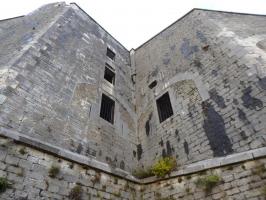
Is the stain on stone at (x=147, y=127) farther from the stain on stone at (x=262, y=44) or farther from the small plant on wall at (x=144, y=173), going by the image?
the stain on stone at (x=262, y=44)

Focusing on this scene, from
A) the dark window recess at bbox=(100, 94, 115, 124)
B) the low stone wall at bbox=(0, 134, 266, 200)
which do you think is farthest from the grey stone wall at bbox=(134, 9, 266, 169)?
the dark window recess at bbox=(100, 94, 115, 124)

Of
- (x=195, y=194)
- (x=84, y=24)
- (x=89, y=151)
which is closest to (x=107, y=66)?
(x=84, y=24)

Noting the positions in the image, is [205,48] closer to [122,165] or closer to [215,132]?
[215,132]

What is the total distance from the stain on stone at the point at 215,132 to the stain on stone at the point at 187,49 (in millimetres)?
3138

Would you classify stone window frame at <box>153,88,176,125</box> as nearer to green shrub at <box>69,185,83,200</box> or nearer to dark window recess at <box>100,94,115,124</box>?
dark window recess at <box>100,94,115,124</box>

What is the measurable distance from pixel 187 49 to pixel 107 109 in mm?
4568

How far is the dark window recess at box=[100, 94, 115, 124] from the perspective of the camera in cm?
861

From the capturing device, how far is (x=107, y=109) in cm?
897

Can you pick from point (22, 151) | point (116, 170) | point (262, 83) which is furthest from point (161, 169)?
point (22, 151)

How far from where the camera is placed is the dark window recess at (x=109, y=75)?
35.1 feet

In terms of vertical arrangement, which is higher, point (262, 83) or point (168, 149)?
point (262, 83)

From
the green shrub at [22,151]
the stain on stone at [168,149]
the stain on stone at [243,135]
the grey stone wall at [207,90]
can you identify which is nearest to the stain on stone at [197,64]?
the grey stone wall at [207,90]

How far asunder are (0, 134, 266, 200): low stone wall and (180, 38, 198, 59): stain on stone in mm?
5357

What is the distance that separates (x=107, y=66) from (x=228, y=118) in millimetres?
6413
